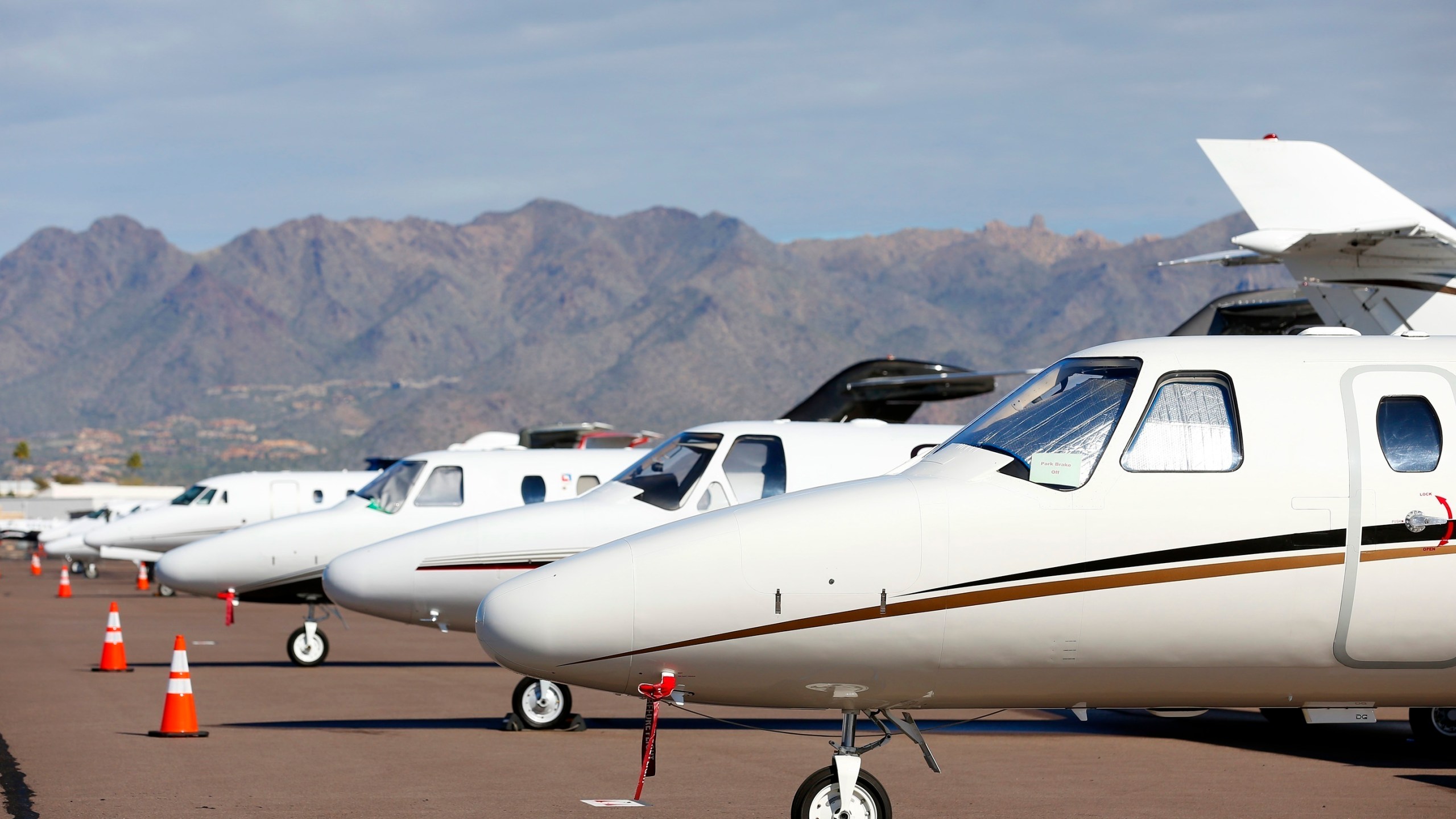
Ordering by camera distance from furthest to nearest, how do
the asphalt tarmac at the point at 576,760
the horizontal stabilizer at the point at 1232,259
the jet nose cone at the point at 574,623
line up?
the horizontal stabilizer at the point at 1232,259
the asphalt tarmac at the point at 576,760
the jet nose cone at the point at 574,623

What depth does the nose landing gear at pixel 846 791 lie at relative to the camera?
7.24 meters

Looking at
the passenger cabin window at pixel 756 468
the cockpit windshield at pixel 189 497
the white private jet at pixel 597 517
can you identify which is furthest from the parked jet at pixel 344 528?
the cockpit windshield at pixel 189 497

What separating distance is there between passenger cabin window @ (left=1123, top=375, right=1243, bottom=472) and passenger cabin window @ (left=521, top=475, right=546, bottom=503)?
482 inches

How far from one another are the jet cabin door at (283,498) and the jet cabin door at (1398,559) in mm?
22827

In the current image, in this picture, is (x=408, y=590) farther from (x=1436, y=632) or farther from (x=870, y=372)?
(x=870, y=372)

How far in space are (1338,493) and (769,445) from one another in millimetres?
7637

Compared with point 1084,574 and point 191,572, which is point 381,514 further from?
point 1084,574

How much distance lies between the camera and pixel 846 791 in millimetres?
7242

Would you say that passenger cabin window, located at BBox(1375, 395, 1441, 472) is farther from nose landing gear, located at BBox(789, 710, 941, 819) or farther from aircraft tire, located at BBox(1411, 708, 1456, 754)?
aircraft tire, located at BBox(1411, 708, 1456, 754)

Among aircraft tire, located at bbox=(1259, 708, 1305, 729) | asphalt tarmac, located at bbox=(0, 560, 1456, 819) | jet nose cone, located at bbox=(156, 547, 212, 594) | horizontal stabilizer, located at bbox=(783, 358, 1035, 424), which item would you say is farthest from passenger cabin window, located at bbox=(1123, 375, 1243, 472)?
horizontal stabilizer, located at bbox=(783, 358, 1035, 424)

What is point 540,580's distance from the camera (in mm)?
7191

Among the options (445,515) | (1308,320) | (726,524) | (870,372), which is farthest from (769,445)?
(870,372)

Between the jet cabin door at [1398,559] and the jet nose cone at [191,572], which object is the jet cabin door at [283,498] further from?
the jet cabin door at [1398,559]

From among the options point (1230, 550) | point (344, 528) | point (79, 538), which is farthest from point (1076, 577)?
point (79, 538)
